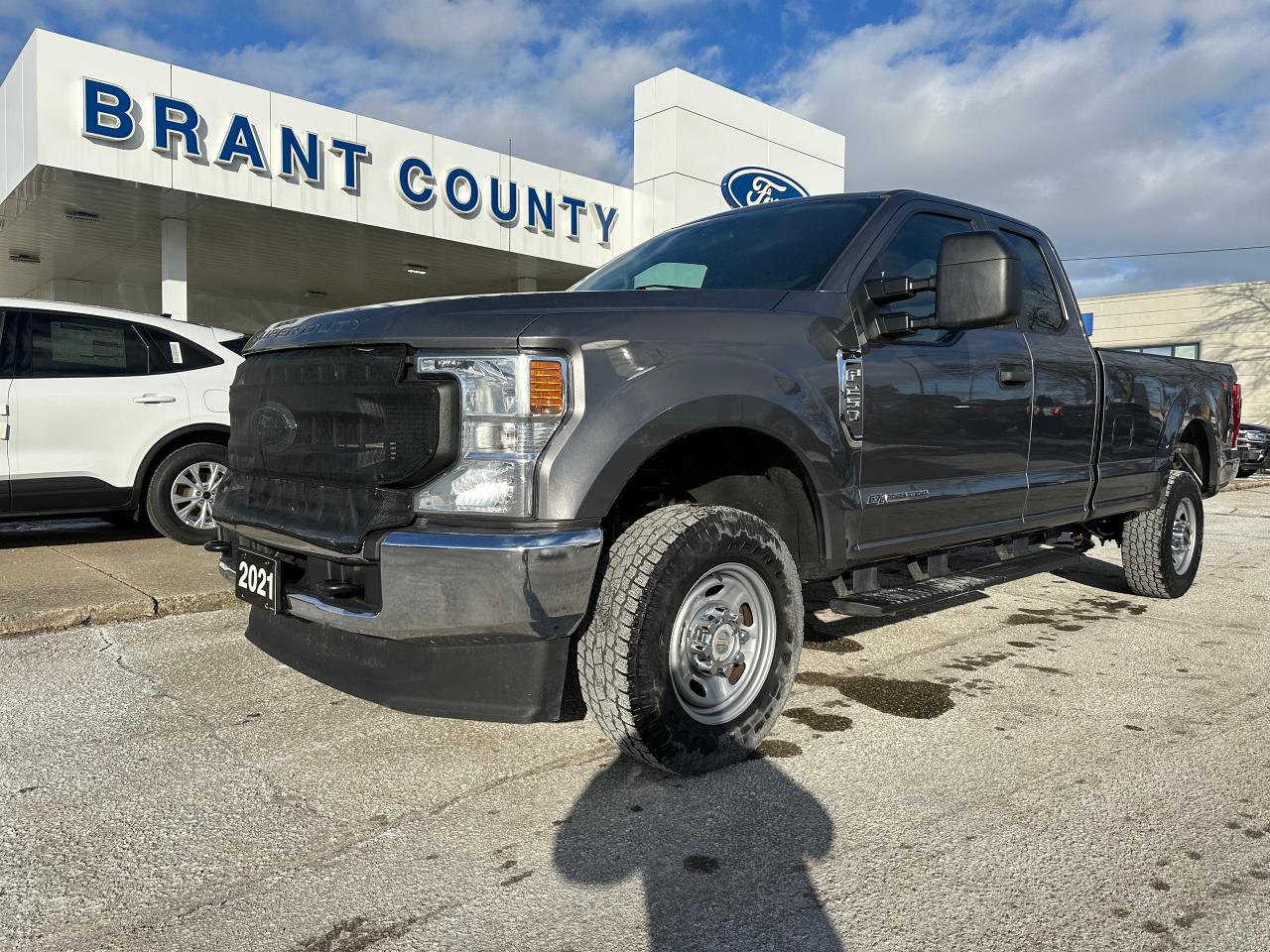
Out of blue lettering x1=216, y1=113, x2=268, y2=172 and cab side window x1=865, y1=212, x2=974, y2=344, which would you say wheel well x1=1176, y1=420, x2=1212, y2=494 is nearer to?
cab side window x1=865, y1=212, x2=974, y2=344

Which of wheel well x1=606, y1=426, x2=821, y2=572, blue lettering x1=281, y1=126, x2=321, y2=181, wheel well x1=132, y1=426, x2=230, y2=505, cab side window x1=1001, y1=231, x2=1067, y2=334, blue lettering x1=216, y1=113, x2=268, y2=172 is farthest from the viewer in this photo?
blue lettering x1=281, y1=126, x2=321, y2=181

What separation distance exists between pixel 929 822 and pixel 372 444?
6.06 ft

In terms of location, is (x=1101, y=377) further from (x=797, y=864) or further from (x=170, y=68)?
(x=170, y=68)

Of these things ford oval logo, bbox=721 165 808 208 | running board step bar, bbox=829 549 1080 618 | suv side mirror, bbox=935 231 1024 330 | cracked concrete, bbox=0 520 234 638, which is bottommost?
cracked concrete, bbox=0 520 234 638

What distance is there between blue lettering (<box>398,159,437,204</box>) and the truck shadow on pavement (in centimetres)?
1167

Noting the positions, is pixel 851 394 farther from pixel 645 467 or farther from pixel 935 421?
pixel 645 467

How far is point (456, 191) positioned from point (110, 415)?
8653mm

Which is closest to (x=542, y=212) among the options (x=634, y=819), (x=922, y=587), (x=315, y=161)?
(x=315, y=161)

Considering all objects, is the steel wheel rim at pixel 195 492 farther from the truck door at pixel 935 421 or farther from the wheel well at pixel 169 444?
the truck door at pixel 935 421

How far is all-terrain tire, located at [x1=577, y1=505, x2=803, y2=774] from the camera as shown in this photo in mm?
2648

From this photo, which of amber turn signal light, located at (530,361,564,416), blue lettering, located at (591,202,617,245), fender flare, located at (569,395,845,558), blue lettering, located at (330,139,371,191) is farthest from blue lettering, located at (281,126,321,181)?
amber turn signal light, located at (530,361,564,416)

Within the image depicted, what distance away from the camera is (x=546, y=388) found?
99.6 inches

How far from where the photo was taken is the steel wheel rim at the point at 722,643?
2838mm

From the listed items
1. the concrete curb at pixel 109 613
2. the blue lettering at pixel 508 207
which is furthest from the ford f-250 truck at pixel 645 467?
the blue lettering at pixel 508 207
